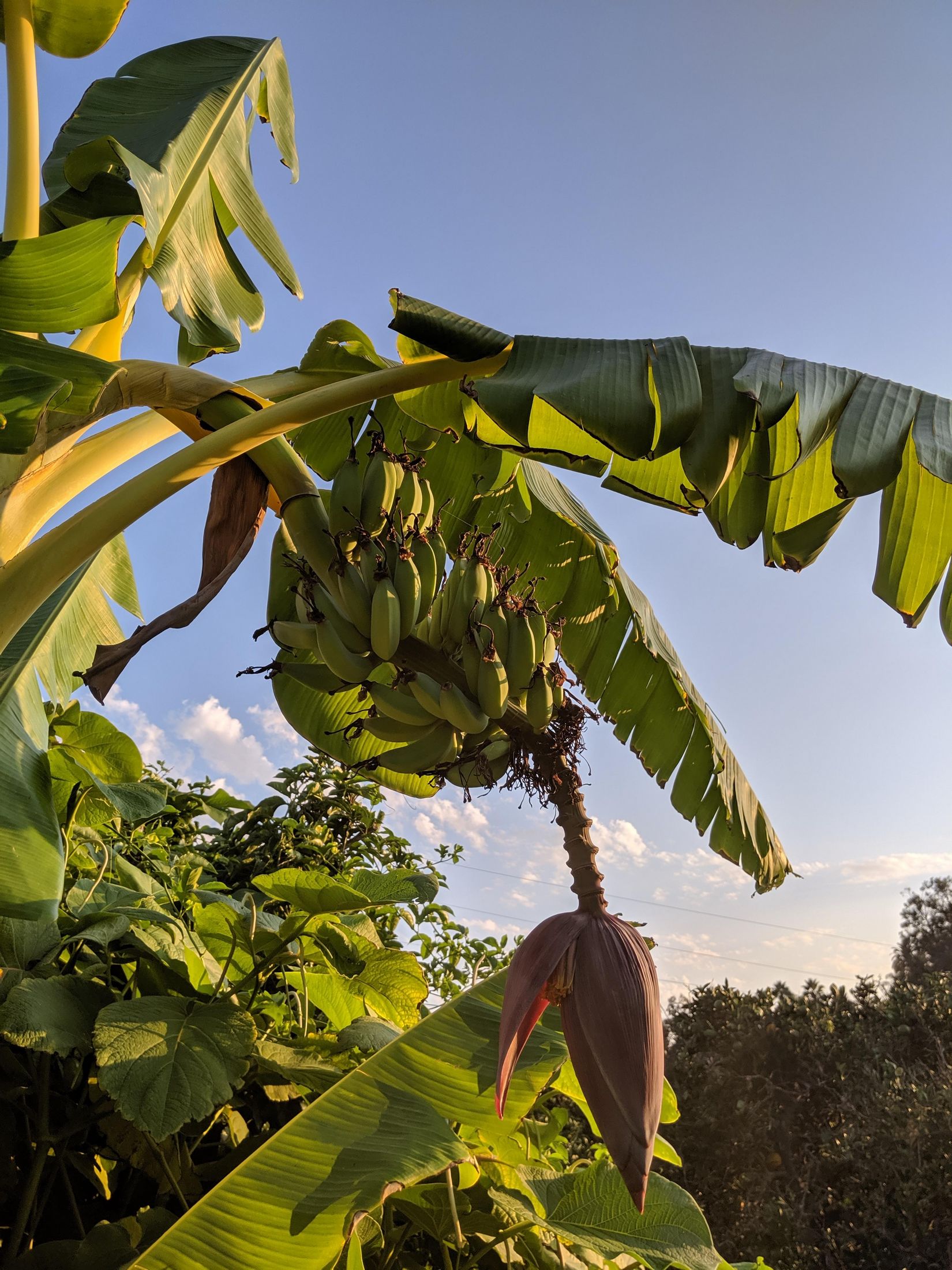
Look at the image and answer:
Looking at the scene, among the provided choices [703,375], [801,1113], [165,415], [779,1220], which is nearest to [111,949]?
[165,415]

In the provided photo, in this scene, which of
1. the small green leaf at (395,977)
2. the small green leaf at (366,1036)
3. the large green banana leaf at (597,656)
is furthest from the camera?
the large green banana leaf at (597,656)

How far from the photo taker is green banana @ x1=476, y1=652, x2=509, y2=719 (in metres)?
1.00

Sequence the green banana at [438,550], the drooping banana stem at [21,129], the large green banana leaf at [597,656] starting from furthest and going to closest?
the large green banana leaf at [597,656]
the drooping banana stem at [21,129]
the green banana at [438,550]

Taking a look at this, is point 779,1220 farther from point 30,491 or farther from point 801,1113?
point 30,491

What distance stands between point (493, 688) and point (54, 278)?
2.75ft

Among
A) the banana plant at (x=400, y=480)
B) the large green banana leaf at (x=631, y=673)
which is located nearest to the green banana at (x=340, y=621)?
the banana plant at (x=400, y=480)

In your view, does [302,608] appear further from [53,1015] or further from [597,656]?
[597,656]

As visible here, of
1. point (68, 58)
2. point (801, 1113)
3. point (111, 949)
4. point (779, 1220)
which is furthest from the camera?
point (801, 1113)

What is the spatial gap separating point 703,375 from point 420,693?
556 millimetres

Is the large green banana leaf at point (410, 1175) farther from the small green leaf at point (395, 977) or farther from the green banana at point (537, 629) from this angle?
the green banana at point (537, 629)

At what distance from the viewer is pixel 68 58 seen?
6.32 feet

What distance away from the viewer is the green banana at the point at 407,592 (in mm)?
1084

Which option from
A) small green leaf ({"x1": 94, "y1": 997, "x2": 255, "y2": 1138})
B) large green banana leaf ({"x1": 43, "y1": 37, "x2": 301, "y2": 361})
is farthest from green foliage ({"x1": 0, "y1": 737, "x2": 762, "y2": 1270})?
large green banana leaf ({"x1": 43, "y1": 37, "x2": 301, "y2": 361})

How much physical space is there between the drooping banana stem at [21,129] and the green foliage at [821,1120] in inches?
259
